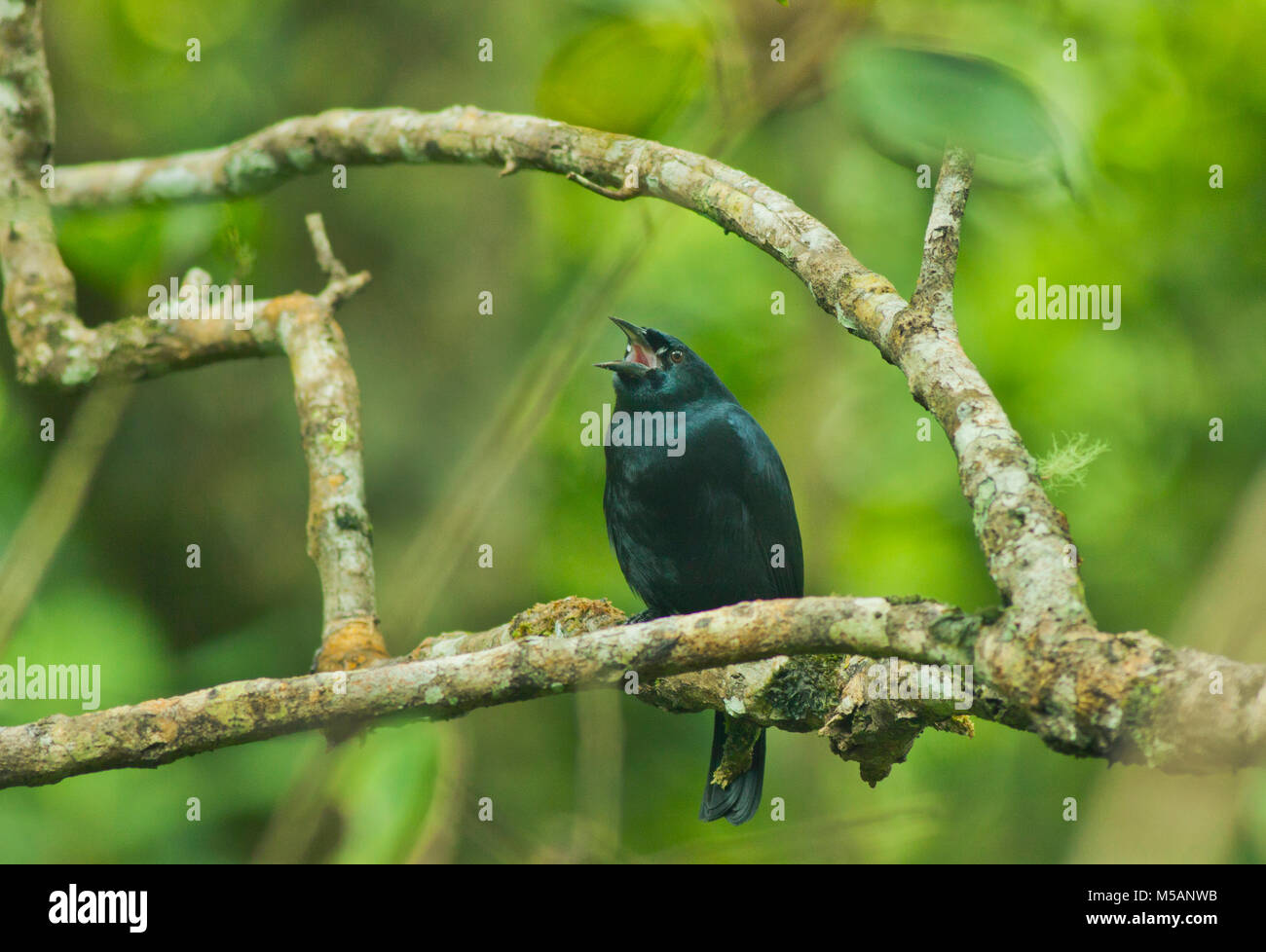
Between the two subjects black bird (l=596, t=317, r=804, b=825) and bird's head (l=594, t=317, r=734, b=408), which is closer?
black bird (l=596, t=317, r=804, b=825)

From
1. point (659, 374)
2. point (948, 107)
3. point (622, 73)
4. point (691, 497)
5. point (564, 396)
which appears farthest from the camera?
point (564, 396)

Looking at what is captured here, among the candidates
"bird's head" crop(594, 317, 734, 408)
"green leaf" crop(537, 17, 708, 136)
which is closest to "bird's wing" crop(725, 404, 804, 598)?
"bird's head" crop(594, 317, 734, 408)

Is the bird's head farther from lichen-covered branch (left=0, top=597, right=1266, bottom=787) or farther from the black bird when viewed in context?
lichen-covered branch (left=0, top=597, right=1266, bottom=787)

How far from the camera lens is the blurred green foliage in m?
4.38

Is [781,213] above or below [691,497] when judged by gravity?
above

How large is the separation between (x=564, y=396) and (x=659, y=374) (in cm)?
194

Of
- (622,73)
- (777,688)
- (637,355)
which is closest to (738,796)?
(777,688)

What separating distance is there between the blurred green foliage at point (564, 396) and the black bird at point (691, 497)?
1.41 feet

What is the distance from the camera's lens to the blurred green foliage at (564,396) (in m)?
4.38

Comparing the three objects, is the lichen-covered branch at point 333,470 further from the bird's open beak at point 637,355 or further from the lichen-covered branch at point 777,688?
the bird's open beak at point 637,355

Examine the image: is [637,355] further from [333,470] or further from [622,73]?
[622,73]

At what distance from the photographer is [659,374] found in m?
4.27

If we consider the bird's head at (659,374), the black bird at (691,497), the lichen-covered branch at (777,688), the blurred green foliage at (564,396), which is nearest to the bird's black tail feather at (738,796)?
the black bird at (691,497)
